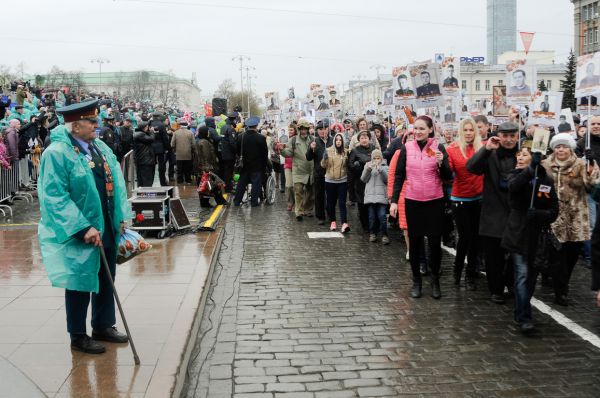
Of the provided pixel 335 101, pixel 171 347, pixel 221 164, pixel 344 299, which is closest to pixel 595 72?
pixel 344 299

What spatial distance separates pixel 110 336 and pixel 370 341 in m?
2.18

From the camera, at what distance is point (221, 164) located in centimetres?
1903

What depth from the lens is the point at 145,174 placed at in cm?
1734

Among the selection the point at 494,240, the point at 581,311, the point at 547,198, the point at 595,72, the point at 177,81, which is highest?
the point at 177,81

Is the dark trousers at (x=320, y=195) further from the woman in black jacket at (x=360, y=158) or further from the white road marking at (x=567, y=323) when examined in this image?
the white road marking at (x=567, y=323)

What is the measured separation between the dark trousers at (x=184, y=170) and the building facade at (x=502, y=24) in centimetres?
4929

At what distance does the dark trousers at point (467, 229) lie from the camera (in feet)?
25.8

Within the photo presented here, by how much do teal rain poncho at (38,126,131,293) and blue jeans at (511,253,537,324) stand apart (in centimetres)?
366

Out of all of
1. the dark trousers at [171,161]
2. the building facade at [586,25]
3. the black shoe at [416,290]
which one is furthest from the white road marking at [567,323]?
the building facade at [586,25]

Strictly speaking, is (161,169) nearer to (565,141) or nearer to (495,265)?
(495,265)

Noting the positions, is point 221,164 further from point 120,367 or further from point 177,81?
point 177,81

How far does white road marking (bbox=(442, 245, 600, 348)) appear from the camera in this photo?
5832 millimetres

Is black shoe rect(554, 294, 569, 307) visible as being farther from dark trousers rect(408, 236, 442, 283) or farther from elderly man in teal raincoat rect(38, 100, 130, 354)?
elderly man in teal raincoat rect(38, 100, 130, 354)

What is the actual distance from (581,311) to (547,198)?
4.76 ft
